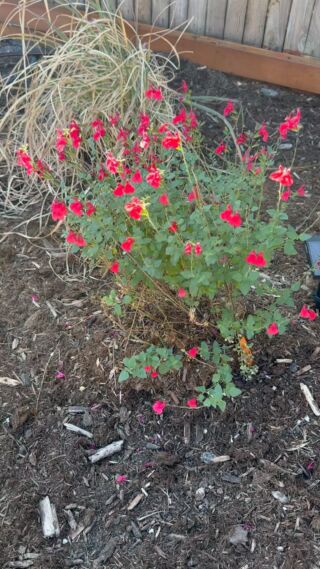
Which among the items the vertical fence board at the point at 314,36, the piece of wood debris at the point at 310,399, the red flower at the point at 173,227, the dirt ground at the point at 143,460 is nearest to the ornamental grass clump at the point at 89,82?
the dirt ground at the point at 143,460

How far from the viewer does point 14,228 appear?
2793mm

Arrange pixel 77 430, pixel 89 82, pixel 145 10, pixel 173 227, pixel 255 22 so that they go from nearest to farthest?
pixel 173 227 → pixel 77 430 → pixel 89 82 → pixel 255 22 → pixel 145 10

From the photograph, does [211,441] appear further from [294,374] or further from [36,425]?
[36,425]

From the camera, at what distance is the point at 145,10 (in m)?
3.74

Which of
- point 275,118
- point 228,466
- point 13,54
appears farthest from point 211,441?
point 13,54

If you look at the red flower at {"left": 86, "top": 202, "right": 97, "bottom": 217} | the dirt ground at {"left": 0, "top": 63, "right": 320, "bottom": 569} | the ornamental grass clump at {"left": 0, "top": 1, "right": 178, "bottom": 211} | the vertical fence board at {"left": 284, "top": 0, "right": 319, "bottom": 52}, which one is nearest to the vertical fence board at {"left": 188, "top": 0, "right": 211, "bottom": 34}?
the vertical fence board at {"left": 284, "top": 0, "right": 319, "bottom": 52}

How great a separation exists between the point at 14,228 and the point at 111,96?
767 millimetres

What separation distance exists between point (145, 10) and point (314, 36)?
1094 millimetres

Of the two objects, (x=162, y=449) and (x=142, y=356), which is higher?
(x=142, y=356)

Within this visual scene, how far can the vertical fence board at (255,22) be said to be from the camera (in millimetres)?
3436

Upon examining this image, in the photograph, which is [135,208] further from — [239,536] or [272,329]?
[239,536]

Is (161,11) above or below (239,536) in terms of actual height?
above

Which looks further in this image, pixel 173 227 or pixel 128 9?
pixel 128 9

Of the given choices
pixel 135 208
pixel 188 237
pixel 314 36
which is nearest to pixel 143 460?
pixel 188 237
